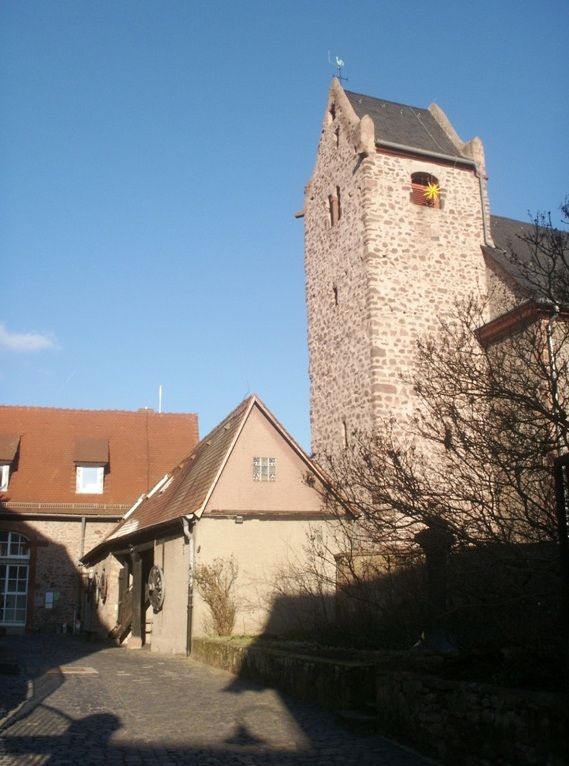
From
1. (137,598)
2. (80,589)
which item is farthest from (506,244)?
(80,589)

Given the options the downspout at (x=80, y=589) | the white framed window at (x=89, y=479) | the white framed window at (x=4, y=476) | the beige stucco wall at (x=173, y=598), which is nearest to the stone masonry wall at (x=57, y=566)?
the downspout at (x=80, y=589)

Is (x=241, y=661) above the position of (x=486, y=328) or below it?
below

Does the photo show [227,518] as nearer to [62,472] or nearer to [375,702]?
[375,702]

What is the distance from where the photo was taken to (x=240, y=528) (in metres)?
16.1

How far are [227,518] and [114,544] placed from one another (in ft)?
22.5

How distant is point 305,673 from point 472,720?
348 cm

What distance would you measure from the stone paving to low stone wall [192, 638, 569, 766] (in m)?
0.19

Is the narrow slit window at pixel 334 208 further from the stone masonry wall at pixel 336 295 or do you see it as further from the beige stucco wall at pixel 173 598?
the beige stucco wall at pixel 173 598

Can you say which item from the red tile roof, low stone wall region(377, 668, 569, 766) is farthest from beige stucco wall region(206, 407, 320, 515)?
low stone wall region(377, 668, 569, 766)

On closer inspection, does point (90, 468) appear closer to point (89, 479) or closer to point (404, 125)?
point (89, 479)

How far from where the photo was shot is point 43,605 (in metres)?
26.4

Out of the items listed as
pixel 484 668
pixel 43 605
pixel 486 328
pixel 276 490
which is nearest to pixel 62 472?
pixel 43 605

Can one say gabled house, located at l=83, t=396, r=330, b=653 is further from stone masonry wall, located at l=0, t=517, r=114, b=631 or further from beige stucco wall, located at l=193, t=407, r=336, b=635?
stone masonry wall, located at l=0, t=517, r=114, b=631

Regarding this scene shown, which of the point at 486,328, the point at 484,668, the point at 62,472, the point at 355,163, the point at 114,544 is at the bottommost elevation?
the point at 484,668
